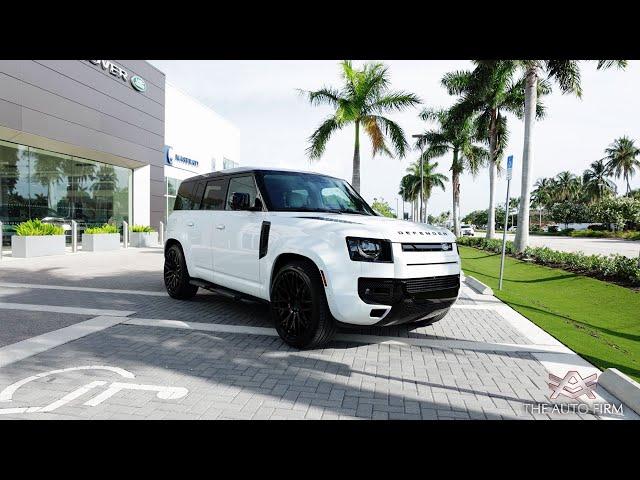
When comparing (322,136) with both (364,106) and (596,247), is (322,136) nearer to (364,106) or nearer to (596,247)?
(364,106)

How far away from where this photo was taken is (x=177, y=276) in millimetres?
7473

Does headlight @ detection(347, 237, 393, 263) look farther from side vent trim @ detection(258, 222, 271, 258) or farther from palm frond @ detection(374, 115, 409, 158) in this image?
palm frond @ detection(374, 115, 409, 158)

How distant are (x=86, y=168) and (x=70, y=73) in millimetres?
4874

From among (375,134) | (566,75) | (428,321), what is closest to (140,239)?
(375,134)

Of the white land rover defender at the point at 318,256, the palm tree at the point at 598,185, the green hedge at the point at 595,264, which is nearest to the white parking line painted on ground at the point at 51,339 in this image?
the white land rover defender at the point at 318,256

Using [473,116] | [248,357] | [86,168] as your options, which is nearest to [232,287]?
[248,357]

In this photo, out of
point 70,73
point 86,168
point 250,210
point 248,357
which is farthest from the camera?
point 86,168

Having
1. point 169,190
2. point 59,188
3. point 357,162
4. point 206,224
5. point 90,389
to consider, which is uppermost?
point 357,162

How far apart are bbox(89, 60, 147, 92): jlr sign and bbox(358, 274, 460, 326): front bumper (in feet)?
65.9

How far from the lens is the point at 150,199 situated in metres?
25.0

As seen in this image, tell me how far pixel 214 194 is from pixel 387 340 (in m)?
3.42

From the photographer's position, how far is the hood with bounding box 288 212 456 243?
434 cm

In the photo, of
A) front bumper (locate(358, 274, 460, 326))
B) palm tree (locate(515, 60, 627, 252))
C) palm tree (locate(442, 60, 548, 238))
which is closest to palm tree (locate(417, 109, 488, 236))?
palm tree (locate(442, 60, 548, 238))
